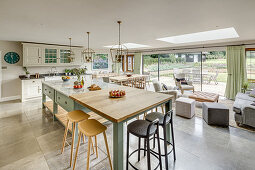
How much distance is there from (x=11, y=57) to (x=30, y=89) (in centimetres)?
144

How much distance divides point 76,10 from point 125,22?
3.45ft

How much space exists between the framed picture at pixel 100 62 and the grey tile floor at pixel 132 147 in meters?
5.13

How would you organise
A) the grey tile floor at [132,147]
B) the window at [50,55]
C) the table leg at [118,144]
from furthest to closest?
the window at [50,55]
the grey tile floor at [132,147]
the table leg at [118,144]

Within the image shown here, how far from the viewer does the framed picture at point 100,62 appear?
809cm

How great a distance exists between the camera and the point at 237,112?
10.1 ft

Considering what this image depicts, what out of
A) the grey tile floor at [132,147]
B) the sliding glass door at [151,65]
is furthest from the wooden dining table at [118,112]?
the sliding glass door at [151,65]

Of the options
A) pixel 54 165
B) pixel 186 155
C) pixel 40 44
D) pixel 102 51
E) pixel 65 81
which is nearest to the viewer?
pixel 54 165

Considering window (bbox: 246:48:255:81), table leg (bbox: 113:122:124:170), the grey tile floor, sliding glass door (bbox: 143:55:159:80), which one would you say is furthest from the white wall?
window (bbox: 246:48:255:81)

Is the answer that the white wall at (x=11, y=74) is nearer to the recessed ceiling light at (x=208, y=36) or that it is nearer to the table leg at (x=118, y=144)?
the recessed ceiling light at (x=208, y=36)

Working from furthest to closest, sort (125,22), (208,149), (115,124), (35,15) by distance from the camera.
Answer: (125,22) → (35,15) → (208,149) → (115,124)

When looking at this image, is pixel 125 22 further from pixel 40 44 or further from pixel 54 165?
pixel 40 44

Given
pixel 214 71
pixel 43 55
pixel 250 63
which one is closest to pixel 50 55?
pixel 43 55

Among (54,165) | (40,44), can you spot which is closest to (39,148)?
(54,165)

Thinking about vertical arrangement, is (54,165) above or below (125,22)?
below
